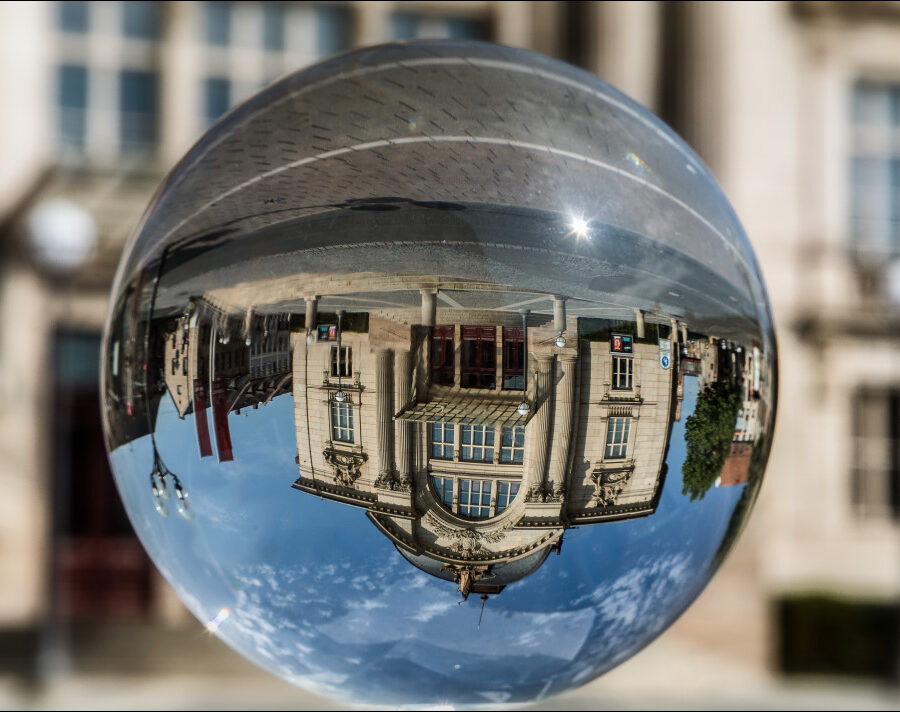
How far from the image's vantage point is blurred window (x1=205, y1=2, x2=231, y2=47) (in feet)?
36.3

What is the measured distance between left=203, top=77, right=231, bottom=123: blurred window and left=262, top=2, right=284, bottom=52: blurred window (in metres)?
0.61

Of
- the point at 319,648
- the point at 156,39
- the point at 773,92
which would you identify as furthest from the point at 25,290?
the point at 319,648

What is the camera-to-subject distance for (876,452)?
1210 centimetres

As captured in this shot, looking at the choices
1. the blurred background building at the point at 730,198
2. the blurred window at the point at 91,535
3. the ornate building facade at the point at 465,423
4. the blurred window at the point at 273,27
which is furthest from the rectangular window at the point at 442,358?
the blurred window at the point at 273,27

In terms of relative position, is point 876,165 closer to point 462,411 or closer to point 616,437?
point 616,437

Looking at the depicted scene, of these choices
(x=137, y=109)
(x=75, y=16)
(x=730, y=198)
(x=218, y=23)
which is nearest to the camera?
(x=730, y=198)

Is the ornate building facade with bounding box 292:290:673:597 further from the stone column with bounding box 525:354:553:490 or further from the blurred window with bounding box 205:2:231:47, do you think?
the blurred window with bounding box 205:2:231:47

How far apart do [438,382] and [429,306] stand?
9 centimetres

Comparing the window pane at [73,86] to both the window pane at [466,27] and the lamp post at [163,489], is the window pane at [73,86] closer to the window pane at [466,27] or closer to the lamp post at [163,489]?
the window pane at [466,27]

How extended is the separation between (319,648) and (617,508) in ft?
1.40

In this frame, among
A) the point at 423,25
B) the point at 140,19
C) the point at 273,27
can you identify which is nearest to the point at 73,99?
the point at 140,19

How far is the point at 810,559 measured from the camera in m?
11.6

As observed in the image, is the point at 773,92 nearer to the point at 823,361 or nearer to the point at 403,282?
the point at 823,361

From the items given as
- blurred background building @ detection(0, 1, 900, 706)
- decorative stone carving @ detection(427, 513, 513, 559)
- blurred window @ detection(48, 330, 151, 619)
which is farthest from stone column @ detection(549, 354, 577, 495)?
blurred window @ detection(48, 330, 151, 619)
